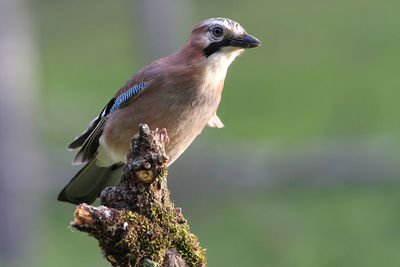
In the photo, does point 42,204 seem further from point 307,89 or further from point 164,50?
point 307,89

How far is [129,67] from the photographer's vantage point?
17.0 meters

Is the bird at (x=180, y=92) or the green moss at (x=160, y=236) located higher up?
the bird at (x=180, y=92)

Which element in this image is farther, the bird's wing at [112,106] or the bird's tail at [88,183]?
the bird's tail at [88,183]

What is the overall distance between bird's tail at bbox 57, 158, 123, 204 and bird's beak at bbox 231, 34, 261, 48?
1351 mm

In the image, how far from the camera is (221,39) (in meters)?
5.50

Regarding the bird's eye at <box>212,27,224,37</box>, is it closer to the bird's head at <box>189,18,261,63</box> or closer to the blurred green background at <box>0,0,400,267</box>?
the bird's head at <box>189,18,261,63</box>

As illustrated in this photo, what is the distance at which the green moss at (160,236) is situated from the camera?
413cm

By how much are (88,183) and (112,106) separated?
628 mm

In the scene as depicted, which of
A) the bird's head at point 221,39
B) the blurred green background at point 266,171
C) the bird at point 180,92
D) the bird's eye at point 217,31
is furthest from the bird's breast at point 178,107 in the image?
the blurred green background at point 266,171

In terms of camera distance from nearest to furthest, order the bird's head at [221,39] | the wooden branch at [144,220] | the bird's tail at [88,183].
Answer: the wooden branch at [144,220]
the bird's head at [221,39]
the bird's tail at [88,183]

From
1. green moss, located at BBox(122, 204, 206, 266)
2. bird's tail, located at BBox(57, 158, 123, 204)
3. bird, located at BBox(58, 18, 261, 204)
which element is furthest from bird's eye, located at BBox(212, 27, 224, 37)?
green moss, located at BBox(122, 204, 206, 266)

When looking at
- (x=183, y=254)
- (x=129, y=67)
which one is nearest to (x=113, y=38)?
(x=129, y=67)

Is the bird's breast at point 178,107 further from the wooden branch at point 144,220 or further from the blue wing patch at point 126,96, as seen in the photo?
the wooden branch at point 144,220

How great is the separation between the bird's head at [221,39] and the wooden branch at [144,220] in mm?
1274
